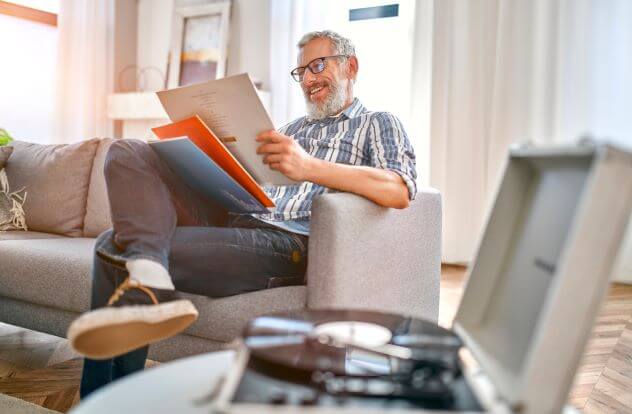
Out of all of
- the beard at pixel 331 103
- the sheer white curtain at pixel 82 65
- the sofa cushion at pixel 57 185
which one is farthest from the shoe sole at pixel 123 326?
the sheer white curtain at pixel 82 65

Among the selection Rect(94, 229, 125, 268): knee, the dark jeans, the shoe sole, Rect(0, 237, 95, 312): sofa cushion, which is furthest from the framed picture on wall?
the shoe sole

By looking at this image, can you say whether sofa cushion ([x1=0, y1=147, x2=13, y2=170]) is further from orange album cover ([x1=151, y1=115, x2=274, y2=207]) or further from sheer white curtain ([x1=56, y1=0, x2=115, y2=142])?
sheer white curtain ([x1=56, y1=0, x2=115, y2=142])

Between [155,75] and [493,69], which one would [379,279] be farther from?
[155,75]

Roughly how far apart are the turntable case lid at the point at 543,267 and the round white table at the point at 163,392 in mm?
319

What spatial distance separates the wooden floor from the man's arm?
22.4 inches

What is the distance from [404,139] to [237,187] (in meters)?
0.51

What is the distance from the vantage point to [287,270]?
5.08 ft

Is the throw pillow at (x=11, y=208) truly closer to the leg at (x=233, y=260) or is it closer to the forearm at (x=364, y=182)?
the leg at (x=233, y=260)

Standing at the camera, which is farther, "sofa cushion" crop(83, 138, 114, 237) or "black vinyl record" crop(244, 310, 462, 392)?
"sofa cushion" crop(83, 138, 114, 237)

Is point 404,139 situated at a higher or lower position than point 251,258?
higher

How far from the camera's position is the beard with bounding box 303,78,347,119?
1892mm

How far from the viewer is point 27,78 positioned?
4227mm

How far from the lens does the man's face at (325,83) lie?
1896 millimetres

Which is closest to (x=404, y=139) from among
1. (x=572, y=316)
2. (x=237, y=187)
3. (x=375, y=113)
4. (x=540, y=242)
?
(x=375, y=113)
